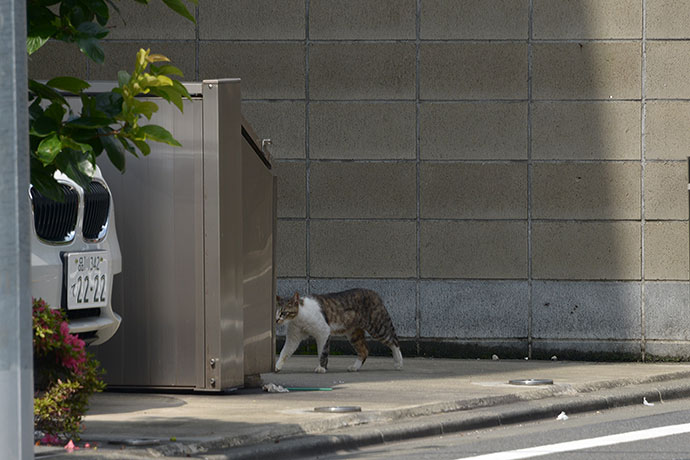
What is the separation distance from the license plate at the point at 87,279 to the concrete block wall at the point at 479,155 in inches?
202

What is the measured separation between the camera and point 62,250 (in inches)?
330

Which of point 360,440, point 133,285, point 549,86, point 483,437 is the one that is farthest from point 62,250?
point 549,86

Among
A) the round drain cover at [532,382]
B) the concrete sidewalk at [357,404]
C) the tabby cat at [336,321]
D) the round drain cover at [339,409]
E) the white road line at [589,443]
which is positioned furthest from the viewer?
the tabby cat at [336,321]

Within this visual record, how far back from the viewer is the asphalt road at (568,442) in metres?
7.70

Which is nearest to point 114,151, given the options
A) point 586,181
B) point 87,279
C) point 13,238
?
point 13,238

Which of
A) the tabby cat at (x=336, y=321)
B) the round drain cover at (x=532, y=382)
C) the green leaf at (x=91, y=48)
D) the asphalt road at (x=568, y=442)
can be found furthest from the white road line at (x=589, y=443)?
the tabby cat at (x=336, y=321)

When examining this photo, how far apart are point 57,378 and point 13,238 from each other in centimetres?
161

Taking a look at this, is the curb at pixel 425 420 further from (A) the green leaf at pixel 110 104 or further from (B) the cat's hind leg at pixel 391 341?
(B) the cat's hind leg at pixel 391 341

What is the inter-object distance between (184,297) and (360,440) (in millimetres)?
2251

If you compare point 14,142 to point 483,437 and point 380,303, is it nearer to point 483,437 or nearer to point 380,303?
point 483,437

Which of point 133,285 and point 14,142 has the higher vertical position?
point 14,142

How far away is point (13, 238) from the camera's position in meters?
5.66

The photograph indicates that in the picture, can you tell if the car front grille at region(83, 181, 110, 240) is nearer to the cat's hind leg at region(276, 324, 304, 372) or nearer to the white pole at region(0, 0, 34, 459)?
the white pole at region(0, 0, 34, 459)

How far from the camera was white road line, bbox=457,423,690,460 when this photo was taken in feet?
25.2
